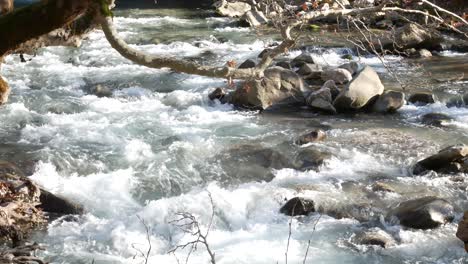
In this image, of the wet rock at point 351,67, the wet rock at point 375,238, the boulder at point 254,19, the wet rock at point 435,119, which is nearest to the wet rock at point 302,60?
the wet rock at point 351,67

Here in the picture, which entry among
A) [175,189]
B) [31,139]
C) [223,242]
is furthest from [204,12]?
[223,242]

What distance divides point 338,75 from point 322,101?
1.60 m

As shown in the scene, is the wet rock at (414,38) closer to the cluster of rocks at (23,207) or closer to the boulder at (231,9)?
the boulder at (231,9)

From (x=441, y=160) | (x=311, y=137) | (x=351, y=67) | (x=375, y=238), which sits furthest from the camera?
(x=351, y=67)

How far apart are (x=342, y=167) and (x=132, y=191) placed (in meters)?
2.86

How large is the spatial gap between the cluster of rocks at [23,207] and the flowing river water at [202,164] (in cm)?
20

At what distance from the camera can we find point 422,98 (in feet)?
35.1

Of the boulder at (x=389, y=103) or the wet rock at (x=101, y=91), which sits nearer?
the boulder at (x=389, y=103)

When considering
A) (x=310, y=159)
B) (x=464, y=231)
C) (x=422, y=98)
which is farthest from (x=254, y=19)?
(x=464, y=231)

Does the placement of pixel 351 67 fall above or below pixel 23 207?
below

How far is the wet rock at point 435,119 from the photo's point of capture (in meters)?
9.70

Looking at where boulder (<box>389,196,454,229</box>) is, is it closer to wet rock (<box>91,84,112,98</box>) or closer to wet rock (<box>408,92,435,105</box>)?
wet rock (<box>408,92,435,105</box>)

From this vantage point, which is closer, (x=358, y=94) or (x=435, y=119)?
(x=435, y=119)

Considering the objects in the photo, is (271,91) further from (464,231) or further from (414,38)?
(464,231)
